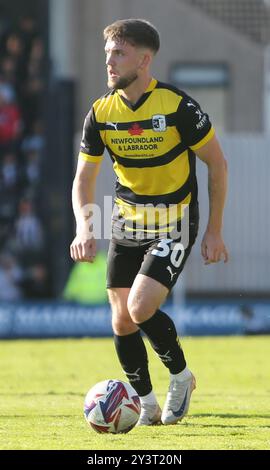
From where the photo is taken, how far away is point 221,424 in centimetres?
774

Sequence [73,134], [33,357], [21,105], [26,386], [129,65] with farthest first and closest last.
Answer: [21,105] < [73,134] < [33,357] < [26,386] < [129,65]

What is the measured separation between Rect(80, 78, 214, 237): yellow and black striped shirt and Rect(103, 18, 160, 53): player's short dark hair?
28 cm

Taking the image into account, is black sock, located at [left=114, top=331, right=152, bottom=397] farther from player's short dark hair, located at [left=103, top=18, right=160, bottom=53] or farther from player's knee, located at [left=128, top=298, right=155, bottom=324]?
player's short dark hair, located at [left=103, top=18, right=160, bottom=53]

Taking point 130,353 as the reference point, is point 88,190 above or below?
above

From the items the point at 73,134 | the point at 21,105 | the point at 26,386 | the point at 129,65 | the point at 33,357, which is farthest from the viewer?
the point at 21,105

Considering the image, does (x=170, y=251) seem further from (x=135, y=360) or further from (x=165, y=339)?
(x=135, y=360)

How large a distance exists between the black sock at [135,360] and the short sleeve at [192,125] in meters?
1.27

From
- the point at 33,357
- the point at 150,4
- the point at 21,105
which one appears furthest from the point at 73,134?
the point at 33,357

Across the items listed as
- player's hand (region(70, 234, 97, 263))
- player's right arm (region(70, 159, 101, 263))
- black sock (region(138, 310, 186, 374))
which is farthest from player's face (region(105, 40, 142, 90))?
black sock (region(138, 310, 186, 374))

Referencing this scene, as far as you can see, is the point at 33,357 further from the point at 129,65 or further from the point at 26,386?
the point at 129,65

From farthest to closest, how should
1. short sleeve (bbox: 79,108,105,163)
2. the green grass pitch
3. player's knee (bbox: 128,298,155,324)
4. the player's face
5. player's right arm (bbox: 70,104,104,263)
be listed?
1. short sleeve (bbox: 79,108,105,163)
2. player's right arm (bbox: 70,104,104,263)
3. the player's face
4. player's knee (bbox: 128,298,155,324)
5. the green grass pitch

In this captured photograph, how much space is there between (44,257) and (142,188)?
13060 mm

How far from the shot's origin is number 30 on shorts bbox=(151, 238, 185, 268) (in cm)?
743

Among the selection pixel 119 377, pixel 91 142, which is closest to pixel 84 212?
pixel 91 142
